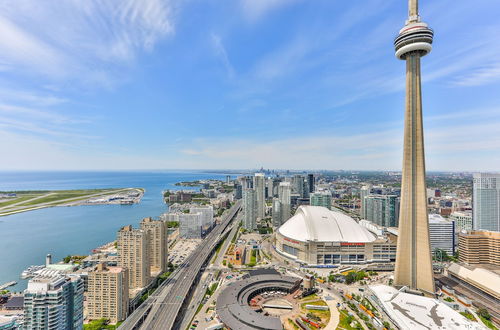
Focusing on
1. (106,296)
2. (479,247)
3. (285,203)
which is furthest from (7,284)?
(479,247)

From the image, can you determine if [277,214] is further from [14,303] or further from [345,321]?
[14,303]

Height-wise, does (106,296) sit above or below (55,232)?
above

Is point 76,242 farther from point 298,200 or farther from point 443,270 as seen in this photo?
point 443,270

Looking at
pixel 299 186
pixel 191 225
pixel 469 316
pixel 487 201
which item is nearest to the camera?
pixel 469 316

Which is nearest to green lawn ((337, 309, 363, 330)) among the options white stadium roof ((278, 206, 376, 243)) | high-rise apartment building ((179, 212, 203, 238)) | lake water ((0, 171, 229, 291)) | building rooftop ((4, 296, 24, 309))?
white stadium roof ((278, 206, 376, 243))

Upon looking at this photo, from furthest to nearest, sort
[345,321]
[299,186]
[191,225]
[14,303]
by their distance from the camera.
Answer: [299,186], [191,225], [14,303], [345,321]

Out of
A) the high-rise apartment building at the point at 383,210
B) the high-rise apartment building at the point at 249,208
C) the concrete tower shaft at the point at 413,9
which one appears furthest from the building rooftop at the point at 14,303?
the high-rise apartment building at the point at 383,210

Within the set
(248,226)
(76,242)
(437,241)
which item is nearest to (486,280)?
(437,241)

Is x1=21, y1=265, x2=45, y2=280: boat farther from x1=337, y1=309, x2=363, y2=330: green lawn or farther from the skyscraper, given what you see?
the skyscraper
